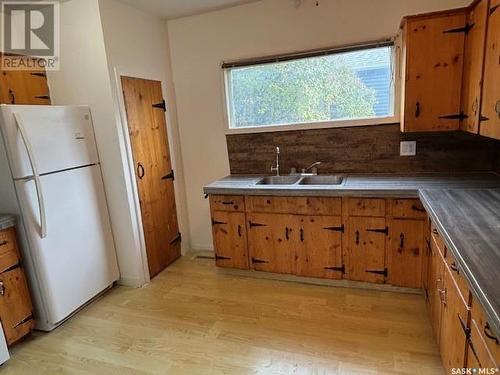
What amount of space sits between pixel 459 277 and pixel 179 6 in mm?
3032

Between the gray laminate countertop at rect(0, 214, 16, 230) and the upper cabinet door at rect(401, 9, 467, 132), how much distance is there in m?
2.94

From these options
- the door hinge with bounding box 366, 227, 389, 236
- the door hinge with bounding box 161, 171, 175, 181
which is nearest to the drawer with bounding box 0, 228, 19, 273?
the door hinge with bounding box 161, 171, 175, 181

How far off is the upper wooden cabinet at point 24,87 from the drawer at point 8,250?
1122 millimetres

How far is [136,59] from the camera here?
293 cm

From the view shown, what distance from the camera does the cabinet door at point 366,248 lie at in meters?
2.50

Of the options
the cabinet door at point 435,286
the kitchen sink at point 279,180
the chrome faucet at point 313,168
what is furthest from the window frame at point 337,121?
the cabinet door at point 435,286

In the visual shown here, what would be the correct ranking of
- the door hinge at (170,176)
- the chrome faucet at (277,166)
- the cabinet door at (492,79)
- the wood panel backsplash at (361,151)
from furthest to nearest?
the door hinge at (170,176) < the chrome faucet at (277,166) < the wood panel backsplash at (361,151) < the cabinet door at (492,79)

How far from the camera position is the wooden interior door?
9.63 ft

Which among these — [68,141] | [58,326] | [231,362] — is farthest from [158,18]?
[231,362]

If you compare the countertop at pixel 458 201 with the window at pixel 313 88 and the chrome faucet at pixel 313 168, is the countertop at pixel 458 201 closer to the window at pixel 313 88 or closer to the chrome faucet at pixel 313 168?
the chrome faucet at pixel 313 168

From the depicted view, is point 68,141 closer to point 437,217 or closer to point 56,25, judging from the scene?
point 56,25

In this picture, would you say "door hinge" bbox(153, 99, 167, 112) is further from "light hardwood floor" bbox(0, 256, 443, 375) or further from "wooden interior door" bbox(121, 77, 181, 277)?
"light hardwood floor" bbox(0, 256, 443, 375)

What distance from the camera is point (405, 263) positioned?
97.5 inches

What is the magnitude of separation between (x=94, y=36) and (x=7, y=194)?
1396 millimetres
